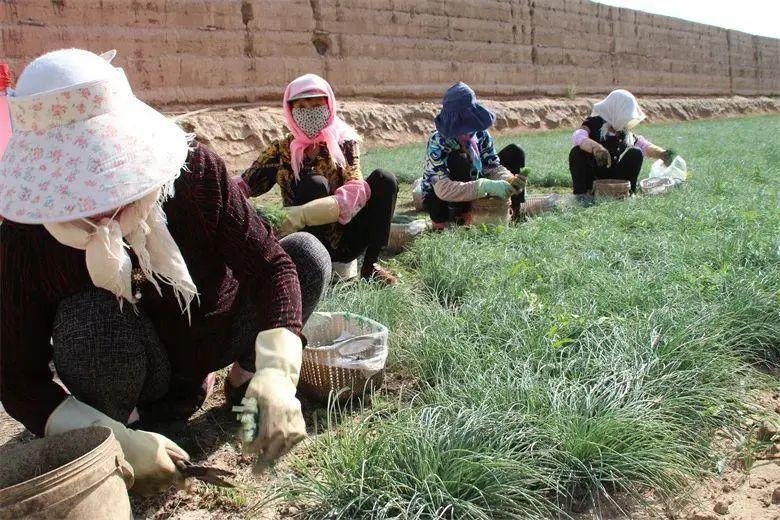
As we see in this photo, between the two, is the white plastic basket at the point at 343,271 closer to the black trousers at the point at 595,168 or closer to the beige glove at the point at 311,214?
the beige glove at the point at 311,214

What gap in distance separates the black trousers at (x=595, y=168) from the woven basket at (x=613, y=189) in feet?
0.76

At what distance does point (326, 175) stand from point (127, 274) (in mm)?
1976

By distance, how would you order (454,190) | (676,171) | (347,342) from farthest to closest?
1. (676,171)
2. (454,190)
3. (347,342)

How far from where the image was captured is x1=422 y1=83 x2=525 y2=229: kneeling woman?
455 cm

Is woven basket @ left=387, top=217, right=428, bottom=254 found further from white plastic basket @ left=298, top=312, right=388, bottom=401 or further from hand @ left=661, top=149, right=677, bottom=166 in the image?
hand @ left=661, top=149, right=677, bottom=166

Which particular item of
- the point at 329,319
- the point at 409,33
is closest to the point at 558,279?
the point at 329,319

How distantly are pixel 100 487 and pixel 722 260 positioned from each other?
284 cm

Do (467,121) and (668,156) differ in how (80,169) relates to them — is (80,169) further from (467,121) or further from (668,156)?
(668,156)

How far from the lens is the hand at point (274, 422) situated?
156 centimetres

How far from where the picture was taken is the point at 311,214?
130 inches

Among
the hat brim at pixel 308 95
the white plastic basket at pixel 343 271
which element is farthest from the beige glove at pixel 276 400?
the hat brim at pixel 308 95

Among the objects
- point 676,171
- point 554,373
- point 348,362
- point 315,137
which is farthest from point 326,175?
point 676,171

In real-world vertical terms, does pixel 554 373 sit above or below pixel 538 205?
below

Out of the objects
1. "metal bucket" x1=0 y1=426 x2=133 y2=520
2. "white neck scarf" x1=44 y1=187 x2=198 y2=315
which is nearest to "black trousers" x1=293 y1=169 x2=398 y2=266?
"white neck scarf" x1=44 y1=187 x2=198 y2=315
